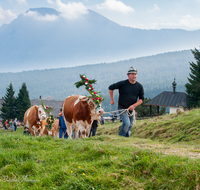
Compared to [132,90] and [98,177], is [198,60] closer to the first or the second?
[132,90]

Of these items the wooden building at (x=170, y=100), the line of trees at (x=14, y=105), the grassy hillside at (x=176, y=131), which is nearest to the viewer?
the grassy hillside at (x=176, y=131)

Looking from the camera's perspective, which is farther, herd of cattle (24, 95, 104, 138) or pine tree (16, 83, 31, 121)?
pine tree (16, 83, 31, 121)

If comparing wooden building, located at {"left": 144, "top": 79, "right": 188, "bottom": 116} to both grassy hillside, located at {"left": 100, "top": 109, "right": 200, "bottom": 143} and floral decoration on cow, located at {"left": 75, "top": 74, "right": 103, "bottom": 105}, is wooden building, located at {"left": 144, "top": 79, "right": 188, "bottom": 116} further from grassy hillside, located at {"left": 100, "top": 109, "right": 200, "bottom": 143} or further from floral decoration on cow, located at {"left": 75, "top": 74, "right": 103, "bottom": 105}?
floral decoration on cow, located at {"left": 75, "top": 74, "right": 103, "bottom": 105}

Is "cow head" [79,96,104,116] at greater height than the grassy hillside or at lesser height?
greater

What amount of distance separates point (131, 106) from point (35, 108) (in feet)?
20.5

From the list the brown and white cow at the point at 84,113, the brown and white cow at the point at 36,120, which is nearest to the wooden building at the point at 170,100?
the brown and white cow at the point at 36,120

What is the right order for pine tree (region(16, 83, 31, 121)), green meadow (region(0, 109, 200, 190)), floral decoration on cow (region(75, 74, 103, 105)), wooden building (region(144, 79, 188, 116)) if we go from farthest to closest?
pine tree (region(16, 83, 31, 121)) → wooden building (region(144, 79, 188, 116)) → floral decoration on cow (region(75, 74, 103, 105)) → green meadow (region(0, 109, 200, 190))

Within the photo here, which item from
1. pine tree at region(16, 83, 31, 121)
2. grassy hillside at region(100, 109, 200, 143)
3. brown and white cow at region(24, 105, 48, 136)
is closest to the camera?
grassy hillside at region(100, 109, 200, 143)

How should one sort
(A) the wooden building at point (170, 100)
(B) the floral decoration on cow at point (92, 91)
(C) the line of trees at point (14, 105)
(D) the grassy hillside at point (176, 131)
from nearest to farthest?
(B) the floral decoration on cow at point (92, 91)
(D) the grassy hillside at point (176, 131)
(A) the wooden building at point (170, 100)
(C) the line of trees at point (14, 105)

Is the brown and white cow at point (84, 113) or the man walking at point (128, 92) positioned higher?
the man walking at point (128, 92)

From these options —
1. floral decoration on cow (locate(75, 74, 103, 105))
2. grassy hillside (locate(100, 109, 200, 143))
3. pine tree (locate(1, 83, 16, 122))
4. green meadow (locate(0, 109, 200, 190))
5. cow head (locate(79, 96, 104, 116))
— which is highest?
floral decoration on cow (locate(75, 74, 103, 105))

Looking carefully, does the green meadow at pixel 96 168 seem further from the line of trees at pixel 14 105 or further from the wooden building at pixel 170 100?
the line of trees at pixel 14 105

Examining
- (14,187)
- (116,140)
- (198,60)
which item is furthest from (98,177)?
(198,60)

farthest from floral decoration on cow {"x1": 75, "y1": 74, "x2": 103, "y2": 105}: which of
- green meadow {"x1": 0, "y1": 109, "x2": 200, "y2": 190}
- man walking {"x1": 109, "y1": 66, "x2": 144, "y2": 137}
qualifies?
green meadow {"x1": 0, "y1": 109, "x2": 200, "y2": 190}
